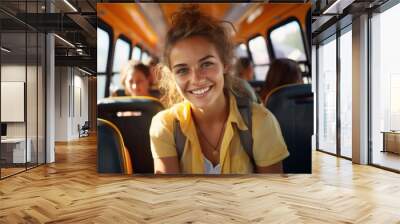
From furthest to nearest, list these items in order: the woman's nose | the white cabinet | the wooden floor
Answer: the white cabinet
the woman's nose
the wooden floor

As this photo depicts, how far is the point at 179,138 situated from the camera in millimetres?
6074

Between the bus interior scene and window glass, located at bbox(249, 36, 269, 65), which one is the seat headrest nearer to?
the bus interior scene

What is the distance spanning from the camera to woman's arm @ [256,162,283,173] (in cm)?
610

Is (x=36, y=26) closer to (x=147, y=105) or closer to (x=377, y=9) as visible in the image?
(x=147, y=105)

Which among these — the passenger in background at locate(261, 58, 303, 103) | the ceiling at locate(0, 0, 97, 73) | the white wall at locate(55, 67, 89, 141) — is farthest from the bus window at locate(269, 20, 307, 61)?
the white wall at locate(55, 67, 89, 141)

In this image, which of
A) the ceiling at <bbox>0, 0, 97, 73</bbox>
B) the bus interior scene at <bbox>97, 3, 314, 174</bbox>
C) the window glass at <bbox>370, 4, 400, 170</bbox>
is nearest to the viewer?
the bus interior scene at <bbox>97, 3, 314, 174</bbox>

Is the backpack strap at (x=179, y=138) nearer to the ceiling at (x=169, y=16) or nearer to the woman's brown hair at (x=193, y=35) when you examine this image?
the woman's brown hair at (x=193, y=35)

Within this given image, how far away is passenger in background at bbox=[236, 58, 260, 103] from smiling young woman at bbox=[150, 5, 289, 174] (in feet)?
0.28

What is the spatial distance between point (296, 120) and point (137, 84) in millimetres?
2629

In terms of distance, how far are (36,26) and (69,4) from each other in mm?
1340

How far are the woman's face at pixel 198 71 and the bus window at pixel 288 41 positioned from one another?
3.14ft

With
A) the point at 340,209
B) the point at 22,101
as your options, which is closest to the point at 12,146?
the point at 22,101

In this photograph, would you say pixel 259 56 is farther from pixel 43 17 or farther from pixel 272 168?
pixel 43 17

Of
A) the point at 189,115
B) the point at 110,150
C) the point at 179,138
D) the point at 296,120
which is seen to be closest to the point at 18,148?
the point at 110,150
